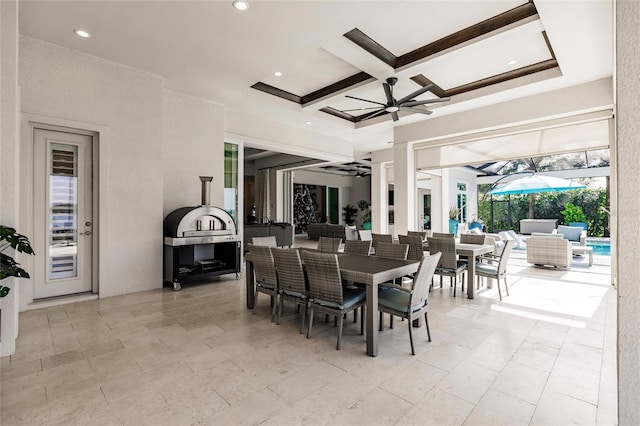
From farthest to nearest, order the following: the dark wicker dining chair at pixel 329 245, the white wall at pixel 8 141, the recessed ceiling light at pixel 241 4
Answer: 1. the dark wicker dining chair at pixel 329 245
2. the recessed ceiling light at pixel 241 4
3. the white wall at pixel 8 141

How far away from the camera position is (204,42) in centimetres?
391

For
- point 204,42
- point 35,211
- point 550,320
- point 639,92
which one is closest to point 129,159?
point 35,211

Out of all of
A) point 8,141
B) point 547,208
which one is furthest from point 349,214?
point 8,141

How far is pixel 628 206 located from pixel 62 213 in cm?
569

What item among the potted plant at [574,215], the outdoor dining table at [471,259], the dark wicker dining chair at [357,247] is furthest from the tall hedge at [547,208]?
the dark wicker dining chair at [357,247]

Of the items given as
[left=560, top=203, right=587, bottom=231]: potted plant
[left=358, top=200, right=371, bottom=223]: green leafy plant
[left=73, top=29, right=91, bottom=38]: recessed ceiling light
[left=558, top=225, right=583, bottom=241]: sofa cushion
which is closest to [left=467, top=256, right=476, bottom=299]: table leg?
[left=73, top=29, right=91, bottom=38]: recessed ceiling light

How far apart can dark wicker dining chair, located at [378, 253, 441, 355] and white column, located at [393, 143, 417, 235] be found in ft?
16.2

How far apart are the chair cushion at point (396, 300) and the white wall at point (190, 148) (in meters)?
4.06

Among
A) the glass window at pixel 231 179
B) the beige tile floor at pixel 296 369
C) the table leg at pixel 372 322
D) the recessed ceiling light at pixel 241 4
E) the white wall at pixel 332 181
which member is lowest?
the beige tile floor at pixel 296 369

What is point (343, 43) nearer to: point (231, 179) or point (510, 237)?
point (231, 179)

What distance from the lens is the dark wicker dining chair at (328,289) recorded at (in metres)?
2.86

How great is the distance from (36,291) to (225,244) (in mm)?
2646

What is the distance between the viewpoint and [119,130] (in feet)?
15.0

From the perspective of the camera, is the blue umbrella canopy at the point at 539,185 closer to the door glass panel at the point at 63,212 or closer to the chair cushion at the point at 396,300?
the chair cushion at the point at 396,300
